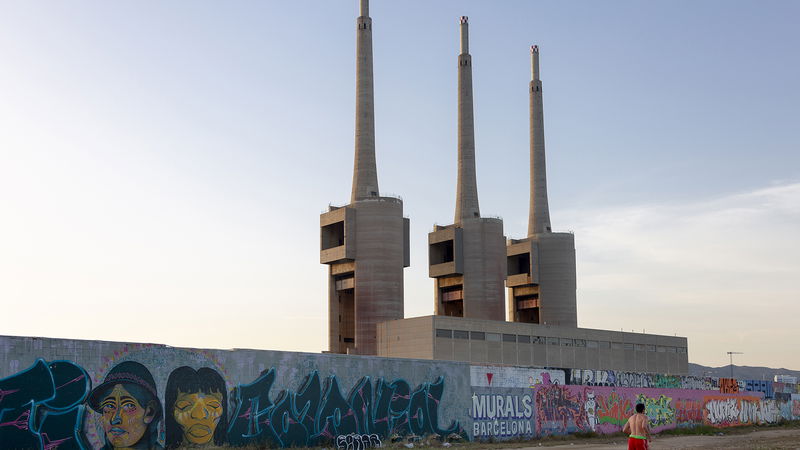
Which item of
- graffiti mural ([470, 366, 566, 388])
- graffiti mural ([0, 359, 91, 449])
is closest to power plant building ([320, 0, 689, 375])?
graffiti mural ([470, 366, 566, 388])

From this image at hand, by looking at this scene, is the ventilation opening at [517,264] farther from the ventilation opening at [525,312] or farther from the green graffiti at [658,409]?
the green graffiti at [658,409]

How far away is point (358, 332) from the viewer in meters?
96.5

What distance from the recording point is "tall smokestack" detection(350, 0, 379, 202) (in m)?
102

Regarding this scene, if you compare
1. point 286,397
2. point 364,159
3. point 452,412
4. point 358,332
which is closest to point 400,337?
point 358,332

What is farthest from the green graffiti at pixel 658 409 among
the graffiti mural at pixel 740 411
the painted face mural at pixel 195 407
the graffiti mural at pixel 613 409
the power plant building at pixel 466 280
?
the painted face mural at pixel 195 407

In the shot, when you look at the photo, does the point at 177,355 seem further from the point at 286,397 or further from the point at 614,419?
the point at 614,419

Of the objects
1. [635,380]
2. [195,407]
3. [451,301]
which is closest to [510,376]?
[635,380]

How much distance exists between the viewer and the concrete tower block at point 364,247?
316ft

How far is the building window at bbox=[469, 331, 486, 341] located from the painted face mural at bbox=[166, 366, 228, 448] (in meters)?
59.2

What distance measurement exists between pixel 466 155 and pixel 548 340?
26823 mm

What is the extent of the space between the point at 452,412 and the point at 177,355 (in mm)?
16445

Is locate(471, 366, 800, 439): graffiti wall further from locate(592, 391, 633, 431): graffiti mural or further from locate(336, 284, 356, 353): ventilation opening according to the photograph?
locate(336, 284, 356, 353): ventilation opening

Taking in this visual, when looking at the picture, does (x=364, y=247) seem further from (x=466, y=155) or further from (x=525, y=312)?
(x=525, y=312)

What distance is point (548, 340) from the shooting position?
338 ft
